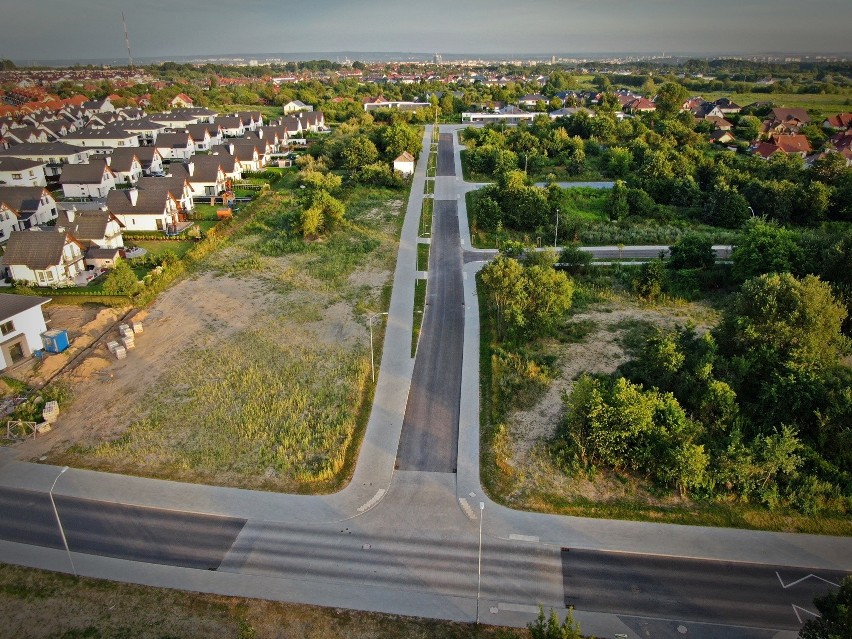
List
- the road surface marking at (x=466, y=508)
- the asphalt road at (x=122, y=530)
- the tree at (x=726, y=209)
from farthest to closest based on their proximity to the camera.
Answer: the tree at (x=726, y=209) < the road surface marking at (x=466, y=508) < the asphalt road at (x=122, y=530)

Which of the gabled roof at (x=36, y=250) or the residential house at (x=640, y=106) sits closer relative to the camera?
the gabled roof at (x=36, y=250)

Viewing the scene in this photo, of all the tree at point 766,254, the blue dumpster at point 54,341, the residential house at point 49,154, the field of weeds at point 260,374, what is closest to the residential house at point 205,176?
the field of weeds at point 260,374

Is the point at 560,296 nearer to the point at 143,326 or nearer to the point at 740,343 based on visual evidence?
the point at 740,343

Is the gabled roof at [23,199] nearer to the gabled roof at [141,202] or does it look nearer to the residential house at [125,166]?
the gabled roof at [141,202]

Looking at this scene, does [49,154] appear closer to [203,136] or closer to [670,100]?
[203,136]

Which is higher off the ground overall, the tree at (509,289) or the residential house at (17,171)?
the residential house at (17,171)

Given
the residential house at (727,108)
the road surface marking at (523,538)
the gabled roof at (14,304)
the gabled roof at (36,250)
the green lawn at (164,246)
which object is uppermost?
the residential house at (727,108)

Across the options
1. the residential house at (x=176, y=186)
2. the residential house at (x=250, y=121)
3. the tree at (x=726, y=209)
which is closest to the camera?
the tree at (x=726, y=209)

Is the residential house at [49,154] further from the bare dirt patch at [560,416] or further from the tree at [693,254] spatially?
the tree at [693,254]

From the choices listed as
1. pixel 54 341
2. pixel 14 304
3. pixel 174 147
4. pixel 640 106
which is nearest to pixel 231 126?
pixel 174 147
